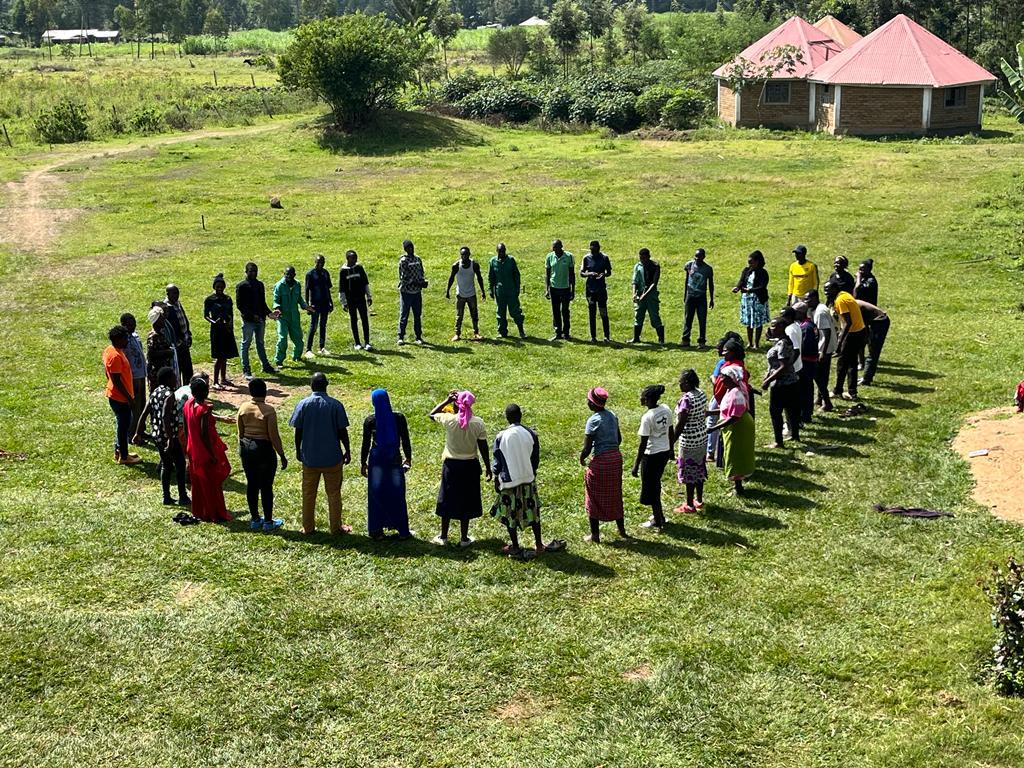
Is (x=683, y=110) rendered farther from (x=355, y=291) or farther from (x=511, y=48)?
(x=355, y=291)

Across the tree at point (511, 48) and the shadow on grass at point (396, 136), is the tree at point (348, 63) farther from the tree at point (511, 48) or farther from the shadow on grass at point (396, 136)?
the tree at point (511, 48)

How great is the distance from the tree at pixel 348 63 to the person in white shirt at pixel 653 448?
39.5 meters

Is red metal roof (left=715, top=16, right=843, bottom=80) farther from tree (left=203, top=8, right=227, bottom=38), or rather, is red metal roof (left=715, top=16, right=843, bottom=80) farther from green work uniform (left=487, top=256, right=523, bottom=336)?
tree (left=203, top=8, right=227, bottom=38)

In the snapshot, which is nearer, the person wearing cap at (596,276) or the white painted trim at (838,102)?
the person wearing cap at (596,276)

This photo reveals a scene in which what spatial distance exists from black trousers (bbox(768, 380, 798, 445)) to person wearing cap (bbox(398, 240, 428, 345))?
26.4 ft

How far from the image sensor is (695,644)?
9859mm

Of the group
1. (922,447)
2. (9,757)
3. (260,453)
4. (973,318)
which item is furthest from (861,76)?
(9,757)

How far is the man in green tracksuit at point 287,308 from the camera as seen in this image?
19156 millimetres

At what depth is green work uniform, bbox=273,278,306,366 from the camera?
19.2 m

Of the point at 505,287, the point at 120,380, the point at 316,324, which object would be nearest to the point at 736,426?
the point at 120,380

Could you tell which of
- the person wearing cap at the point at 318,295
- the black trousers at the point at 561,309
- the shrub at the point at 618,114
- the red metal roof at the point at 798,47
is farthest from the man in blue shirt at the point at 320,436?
the red metal roof at the point at 798,47

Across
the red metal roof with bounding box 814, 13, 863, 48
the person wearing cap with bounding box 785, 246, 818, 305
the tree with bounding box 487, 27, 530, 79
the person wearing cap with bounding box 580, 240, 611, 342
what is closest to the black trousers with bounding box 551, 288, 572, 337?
the person wearing cap with bounding box 580, 240, 611, 342

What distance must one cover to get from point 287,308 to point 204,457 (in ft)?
24.0

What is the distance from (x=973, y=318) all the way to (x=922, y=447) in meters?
8.35
